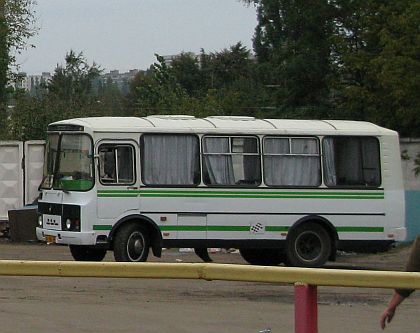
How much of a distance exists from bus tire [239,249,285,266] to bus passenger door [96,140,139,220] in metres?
2.95

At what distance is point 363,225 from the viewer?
749 inches

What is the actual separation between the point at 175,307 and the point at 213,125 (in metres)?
13.4

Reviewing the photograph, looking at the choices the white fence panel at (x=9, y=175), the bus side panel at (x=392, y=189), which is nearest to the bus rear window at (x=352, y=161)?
the bus side panel at (x=392, y=189)

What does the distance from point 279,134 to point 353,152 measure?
159cm

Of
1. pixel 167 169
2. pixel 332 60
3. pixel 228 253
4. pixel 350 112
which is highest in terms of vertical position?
pixel 332 60

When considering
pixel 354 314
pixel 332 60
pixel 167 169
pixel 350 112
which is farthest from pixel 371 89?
pixel 354 314

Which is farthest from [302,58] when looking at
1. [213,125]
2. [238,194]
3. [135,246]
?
[135,246]

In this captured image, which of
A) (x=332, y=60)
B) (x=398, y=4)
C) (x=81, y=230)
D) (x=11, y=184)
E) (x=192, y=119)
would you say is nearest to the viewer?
(x=81, y=230)

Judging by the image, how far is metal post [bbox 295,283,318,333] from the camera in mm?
4992

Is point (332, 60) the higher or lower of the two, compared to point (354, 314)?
higher

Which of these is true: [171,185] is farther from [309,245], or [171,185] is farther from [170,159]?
[309,245]

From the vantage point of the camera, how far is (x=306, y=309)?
5035mm

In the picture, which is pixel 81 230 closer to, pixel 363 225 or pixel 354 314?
pixel 363 225

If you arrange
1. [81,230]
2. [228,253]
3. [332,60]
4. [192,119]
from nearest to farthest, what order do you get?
[81,230] → [192,119] → [228,253] → [332,60]
